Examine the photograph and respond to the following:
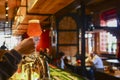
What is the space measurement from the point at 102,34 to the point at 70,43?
14127mm

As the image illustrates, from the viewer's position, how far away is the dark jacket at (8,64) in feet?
3.31

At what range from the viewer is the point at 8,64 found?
102 cm

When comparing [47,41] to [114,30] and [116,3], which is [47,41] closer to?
[114,30]

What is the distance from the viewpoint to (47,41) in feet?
58.1

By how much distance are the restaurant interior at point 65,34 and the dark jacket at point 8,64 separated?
33 cm

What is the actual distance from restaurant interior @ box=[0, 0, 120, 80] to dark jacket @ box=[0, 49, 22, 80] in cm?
33

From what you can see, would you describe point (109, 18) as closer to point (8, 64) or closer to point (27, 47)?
point (27, 47)

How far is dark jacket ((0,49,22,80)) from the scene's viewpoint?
101cm

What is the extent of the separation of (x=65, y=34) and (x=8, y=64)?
645 cm

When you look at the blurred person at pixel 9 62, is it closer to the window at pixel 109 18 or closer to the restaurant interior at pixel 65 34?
the restaurant interior at pixel 65 34

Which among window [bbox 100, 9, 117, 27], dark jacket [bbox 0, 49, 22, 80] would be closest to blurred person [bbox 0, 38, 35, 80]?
dark jacket [bbox 0, 49, 22, 80]

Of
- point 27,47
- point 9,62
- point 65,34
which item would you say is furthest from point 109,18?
point 9,62

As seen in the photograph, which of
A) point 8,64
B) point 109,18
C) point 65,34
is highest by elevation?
point 109,18

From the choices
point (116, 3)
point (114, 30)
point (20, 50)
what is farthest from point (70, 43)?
point (114, 30)
